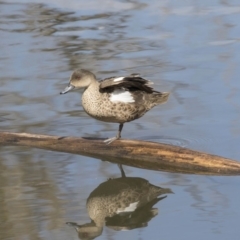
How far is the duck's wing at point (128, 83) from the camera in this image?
6500mm

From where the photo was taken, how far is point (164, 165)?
6.36 meters

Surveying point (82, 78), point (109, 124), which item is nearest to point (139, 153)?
point (82, 78)

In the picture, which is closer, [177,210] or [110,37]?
[177,210]

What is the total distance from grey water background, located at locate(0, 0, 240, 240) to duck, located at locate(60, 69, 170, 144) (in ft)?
1.30

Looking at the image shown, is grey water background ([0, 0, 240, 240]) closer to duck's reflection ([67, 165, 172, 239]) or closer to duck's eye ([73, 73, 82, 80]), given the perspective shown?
duck's reflection ([67, 165, 172, 239])

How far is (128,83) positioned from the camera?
6.52 meters

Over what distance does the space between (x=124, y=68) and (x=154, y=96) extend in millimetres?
2370

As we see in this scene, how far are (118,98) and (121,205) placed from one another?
103cm

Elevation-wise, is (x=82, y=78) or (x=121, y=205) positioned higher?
(x=82, y=78)

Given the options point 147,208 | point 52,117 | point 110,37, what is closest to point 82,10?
point 110,37

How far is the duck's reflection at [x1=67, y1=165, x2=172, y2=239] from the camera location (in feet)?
17.9

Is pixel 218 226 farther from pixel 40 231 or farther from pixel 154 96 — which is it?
pixel 154 96

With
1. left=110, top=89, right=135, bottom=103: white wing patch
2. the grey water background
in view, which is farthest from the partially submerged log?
left=110, top=89, right=135, bottom=103: white wing patch

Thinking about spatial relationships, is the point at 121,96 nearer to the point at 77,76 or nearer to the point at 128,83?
the point at 128,83
